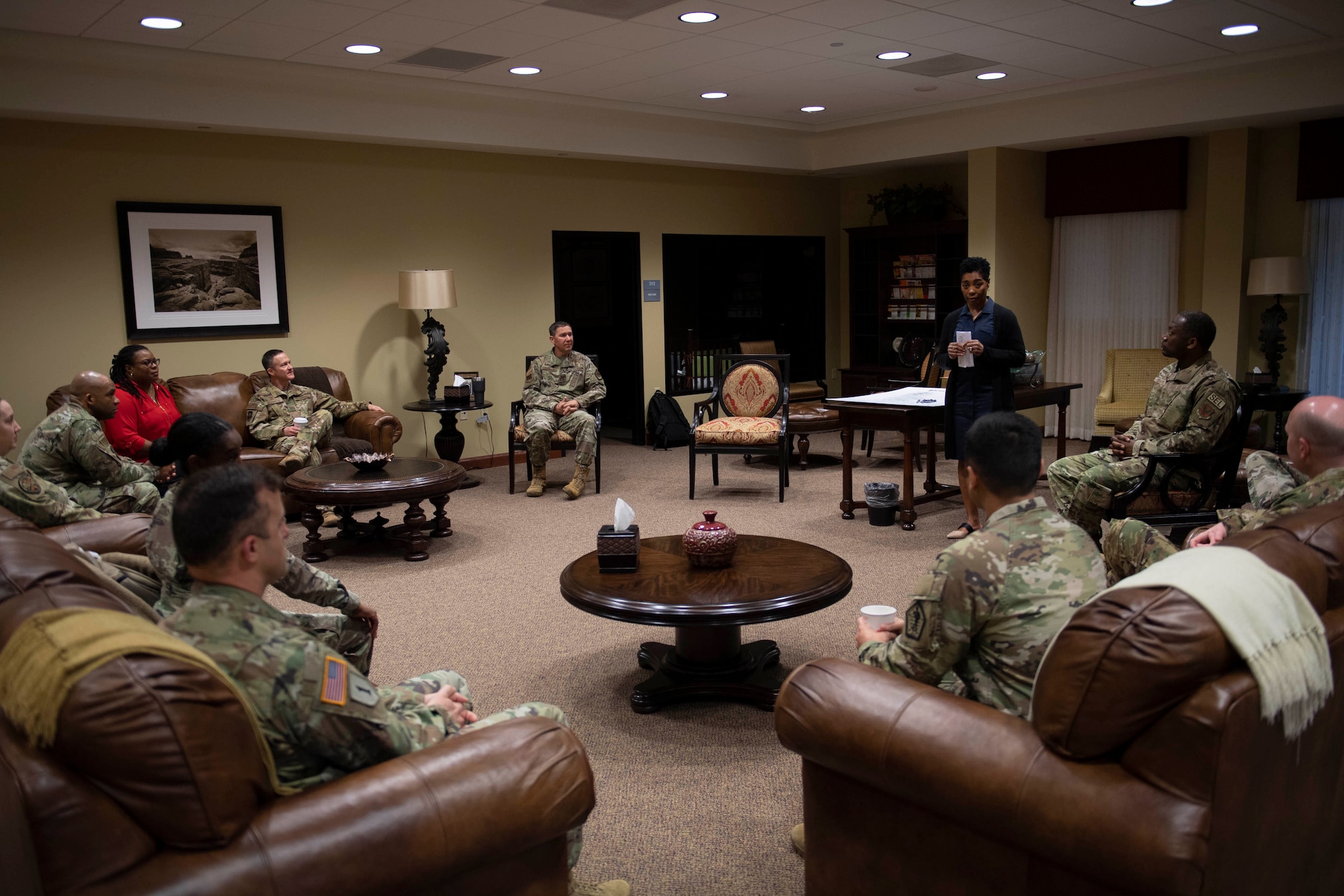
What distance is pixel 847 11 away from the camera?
5266 millimetres

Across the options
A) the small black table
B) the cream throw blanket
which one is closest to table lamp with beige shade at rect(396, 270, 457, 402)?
the small black table

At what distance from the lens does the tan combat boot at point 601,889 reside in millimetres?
Result: 2236

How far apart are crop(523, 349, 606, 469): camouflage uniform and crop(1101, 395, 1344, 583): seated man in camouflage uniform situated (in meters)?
4.01

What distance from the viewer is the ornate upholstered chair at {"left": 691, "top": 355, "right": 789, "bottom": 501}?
6.68 metres

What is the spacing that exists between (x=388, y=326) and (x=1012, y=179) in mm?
5320

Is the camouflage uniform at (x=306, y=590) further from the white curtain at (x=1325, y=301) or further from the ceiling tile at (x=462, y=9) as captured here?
the white curtain at (x=1325, y=301)

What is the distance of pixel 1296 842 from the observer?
1.80m

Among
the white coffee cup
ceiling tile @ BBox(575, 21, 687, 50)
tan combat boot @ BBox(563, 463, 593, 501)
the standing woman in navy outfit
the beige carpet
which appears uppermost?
ceiling tile @ BBox(575, 21, 687, 50)

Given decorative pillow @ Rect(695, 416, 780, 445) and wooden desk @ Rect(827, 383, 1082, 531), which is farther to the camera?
decorative pillow @ Rect(695, 416, 780, 445)

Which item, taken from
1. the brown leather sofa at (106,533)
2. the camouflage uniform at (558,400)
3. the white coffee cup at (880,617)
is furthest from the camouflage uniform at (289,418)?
the white coffee cup at (880,617)

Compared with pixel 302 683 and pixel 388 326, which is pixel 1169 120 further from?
pixel 302 683

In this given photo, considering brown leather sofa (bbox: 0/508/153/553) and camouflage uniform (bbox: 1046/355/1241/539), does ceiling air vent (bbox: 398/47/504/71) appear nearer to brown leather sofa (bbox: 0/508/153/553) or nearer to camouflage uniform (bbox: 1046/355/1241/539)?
brown leather sofa (bbox: 0/508/153/553)

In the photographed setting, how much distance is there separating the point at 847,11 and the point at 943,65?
5.61 ft

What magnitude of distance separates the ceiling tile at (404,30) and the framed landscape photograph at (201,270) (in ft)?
6.20
